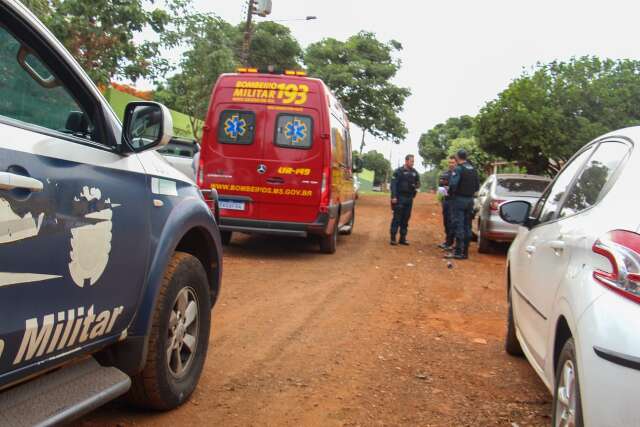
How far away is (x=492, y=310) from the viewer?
23.1 ft

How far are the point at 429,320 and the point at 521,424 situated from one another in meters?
2.65

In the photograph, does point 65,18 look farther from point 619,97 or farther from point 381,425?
point 619,97

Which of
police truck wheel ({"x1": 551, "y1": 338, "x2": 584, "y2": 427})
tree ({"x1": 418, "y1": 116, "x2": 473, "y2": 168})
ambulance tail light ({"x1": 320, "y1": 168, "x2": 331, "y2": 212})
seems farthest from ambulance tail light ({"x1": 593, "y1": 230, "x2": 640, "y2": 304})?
tree ({"x1": 418, "y1": 116, "x2": 473, "y2": 168})

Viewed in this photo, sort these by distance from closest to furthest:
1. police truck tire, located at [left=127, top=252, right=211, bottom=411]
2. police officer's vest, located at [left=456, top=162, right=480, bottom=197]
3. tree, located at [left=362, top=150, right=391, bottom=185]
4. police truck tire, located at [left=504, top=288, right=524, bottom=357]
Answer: police truck tire, located at [left=127, top=252, right=211, bottom=411] → police truck tire, located at [left=504, top=288, right=524, bottom=357] → police officer's vest, located at [left=456, top=162, right=480, bottom=197] → tree, located at [left=362, top=150, right=391, bottom=185]

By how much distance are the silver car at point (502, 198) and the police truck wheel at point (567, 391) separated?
846 cm

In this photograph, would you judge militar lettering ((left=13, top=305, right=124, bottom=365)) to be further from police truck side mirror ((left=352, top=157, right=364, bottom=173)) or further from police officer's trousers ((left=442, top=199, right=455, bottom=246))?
police truck side mirror ((left=352, top=157, right=364, bottom=173))

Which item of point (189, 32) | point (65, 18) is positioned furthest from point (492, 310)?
point (189, 32)

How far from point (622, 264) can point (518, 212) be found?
2281 mm

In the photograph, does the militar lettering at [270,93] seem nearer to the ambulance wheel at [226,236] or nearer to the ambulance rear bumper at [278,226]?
the ambulance rear bumper at [278,226]

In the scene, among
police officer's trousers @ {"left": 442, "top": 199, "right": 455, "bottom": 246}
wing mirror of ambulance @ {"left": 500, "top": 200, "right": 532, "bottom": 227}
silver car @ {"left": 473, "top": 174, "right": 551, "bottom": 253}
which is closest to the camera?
wing mirror of ambulance @ {"left": 500, "top": 200, "right": 532, "bottom": 227}

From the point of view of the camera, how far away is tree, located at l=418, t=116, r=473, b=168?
54031 millimetres

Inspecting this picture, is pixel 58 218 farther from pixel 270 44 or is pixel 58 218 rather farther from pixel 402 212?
pixel 270 44

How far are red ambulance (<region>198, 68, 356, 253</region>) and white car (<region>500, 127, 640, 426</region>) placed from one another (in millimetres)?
5448

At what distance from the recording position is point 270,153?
946cm
